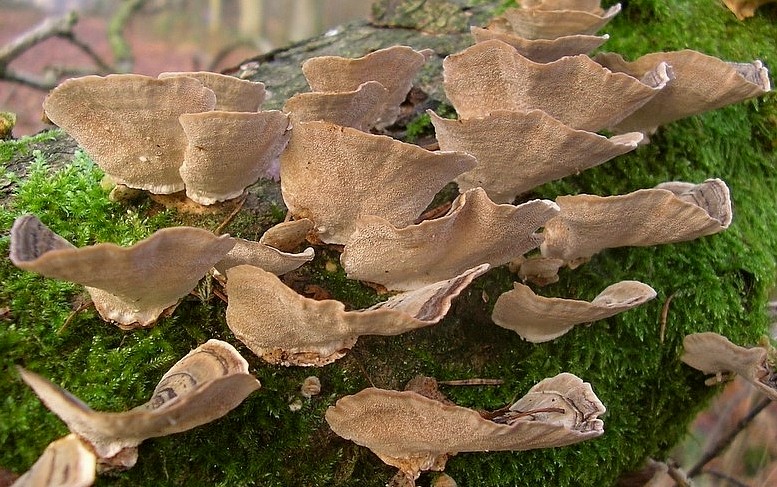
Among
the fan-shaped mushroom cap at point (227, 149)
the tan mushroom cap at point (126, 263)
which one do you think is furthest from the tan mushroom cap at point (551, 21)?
the tan mushroom cap at point (126, 263)

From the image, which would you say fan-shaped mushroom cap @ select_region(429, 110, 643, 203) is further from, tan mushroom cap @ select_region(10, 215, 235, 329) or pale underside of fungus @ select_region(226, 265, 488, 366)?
tan mushroom cap @ select_region(10, 215, 235, 329)

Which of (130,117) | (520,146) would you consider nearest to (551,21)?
(520,146)

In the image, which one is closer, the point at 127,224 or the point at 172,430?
the point at 172,430

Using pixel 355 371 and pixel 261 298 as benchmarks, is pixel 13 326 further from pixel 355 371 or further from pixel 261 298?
pixel 355 371

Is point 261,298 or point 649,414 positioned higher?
point 261,298

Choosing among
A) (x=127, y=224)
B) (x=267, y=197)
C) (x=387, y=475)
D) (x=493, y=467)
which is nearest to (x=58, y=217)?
(x=127, y=224)

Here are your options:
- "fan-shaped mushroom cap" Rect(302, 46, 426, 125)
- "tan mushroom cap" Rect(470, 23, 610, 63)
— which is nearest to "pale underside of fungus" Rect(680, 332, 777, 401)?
"tan mushroom cap" Rect(470, 23, 610, 63)
